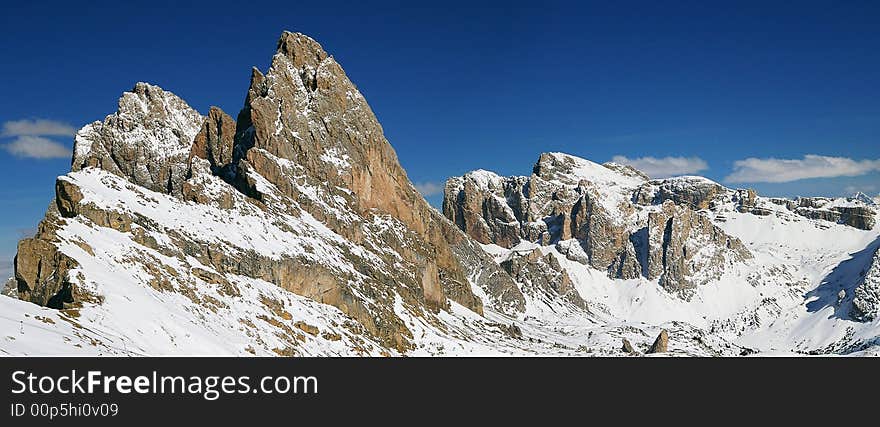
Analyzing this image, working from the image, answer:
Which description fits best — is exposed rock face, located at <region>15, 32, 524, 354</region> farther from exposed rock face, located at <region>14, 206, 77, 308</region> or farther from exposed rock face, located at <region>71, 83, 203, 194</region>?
exposed rock face, located at <region>71, 83, 203, 194</region>

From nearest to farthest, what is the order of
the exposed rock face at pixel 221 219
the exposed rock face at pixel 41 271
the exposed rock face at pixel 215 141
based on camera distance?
the exposed rock face at pixel 41 271 < the exposed rock face at pixel 221 219 < the exposed rock face at pixel 215 141

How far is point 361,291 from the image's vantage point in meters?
158

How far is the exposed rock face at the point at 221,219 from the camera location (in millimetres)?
100688

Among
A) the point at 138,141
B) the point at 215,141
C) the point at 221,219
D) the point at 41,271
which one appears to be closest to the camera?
the point at 41,271

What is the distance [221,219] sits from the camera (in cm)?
14438

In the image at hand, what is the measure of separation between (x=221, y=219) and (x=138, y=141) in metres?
57.2

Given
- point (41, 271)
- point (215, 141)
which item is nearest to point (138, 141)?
point (215, 141)

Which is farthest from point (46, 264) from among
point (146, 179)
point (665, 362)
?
point (146, 179)

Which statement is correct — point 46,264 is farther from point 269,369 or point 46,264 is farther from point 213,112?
point 213,112

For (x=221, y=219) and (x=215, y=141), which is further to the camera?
(x=215, y=141)

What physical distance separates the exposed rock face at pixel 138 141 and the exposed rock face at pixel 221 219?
1.04 ft

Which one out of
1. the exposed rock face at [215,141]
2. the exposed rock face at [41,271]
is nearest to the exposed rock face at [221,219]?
the exposed rock face at [41,271]

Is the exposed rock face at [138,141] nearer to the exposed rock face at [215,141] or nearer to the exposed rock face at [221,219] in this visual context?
the exposed rock face at [221,219]

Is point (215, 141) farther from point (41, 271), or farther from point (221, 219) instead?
point (41, 271)
